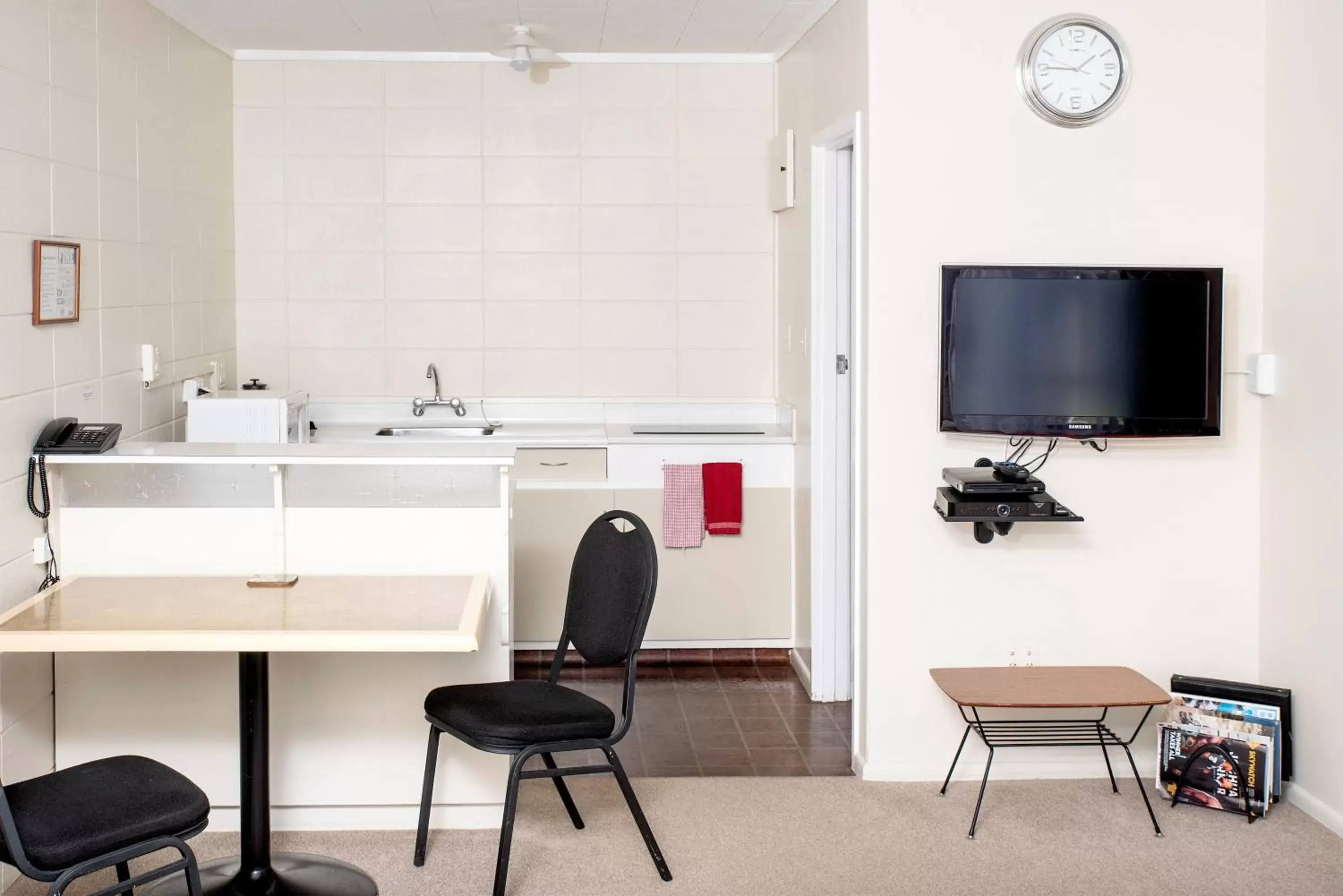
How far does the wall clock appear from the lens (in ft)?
12.4

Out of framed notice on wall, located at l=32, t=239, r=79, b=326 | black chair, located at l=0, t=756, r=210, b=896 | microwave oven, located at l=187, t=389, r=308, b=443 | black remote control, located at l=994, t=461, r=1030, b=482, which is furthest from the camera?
microwave oven, located at l=187, t=389, r=308, b=443

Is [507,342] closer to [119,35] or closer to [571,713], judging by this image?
[119,35]

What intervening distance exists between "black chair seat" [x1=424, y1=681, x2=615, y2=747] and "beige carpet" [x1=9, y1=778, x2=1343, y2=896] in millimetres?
426

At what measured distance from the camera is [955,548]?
3939mm

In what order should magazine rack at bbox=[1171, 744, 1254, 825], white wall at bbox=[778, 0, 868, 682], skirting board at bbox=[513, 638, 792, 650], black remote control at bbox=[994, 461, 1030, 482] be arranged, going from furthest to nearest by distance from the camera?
skirting board at bbox=[513, 638, 792, 650] → white wall at bbox=[778, 0, 868, 682] → black remote control at bbox=[994, 461, 1030, 482] → magazine rack at bbox=[1171, 744, 1254, 825]

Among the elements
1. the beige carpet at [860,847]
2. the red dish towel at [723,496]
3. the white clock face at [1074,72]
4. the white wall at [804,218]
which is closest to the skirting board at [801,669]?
the white wall at [804,218]

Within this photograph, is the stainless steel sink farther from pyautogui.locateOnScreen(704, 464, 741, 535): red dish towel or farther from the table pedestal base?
the table pedestal base

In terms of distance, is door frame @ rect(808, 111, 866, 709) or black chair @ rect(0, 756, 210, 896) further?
door frame @ rect(808, 111, 866, 709)

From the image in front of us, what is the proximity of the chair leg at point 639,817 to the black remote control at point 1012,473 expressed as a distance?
138 centimetres

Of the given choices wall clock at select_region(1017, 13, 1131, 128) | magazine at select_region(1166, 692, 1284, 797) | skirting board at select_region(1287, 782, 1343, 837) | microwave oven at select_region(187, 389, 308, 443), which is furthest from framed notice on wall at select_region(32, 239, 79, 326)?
skirting board at select_region(1287, 782, 1343, 837)

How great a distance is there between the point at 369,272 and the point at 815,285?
1992 mm

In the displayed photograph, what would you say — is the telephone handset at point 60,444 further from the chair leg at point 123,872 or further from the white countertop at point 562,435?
the white countertop at point 562,435

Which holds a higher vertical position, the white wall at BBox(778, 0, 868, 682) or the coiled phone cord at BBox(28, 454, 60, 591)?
the white wall at BBox(778, 0, 868, 682)

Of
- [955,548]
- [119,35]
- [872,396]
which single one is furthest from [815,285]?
[119,35]
